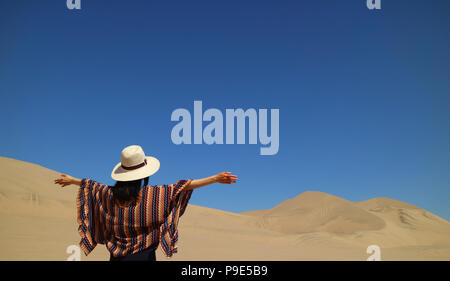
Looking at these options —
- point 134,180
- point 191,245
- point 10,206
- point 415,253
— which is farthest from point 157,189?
point 10,206

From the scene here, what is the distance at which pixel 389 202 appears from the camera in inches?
1983

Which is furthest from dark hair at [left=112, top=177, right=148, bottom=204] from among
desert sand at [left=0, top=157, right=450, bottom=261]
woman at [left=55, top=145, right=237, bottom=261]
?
desert sand at [left=0, top=157, right=450, bottom=261]

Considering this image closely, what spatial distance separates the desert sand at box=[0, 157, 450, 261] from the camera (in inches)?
599

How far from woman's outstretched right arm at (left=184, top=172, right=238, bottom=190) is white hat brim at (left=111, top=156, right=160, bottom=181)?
38 cm

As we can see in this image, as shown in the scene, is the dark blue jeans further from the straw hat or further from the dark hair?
the straw hat

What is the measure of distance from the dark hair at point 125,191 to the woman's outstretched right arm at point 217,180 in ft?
1.52

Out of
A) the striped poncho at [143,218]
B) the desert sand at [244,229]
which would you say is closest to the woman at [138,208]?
the striped poncho at [143,218]

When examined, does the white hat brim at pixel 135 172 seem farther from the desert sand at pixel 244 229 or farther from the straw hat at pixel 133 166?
the desert sand at pixel 244 229

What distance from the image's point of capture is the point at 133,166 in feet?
10.5

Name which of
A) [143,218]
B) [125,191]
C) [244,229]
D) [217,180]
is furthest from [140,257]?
[244,229]

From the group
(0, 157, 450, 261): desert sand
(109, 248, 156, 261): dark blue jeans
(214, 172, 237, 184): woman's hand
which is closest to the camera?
(214, 172, 237, 184): woman's hand

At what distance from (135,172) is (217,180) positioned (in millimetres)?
723

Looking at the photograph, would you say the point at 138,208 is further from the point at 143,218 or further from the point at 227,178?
the point at 227,178
